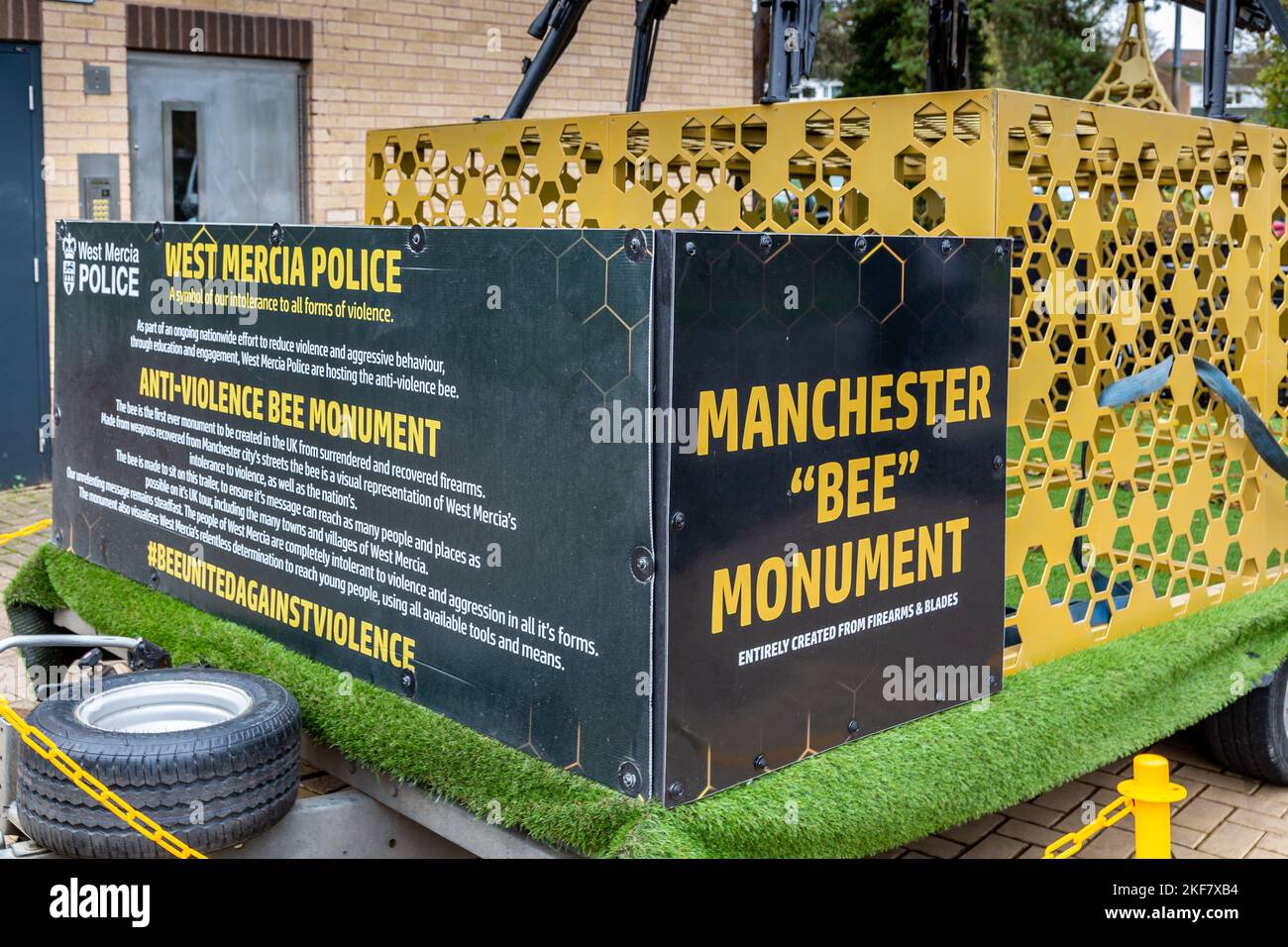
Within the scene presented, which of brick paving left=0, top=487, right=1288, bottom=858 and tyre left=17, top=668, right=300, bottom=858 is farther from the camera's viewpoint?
brick paving left=0, top=487, right=1288, bottom=858

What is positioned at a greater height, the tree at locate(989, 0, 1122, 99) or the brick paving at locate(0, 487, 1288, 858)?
the tree at locate(989, 0, 1122, 99)

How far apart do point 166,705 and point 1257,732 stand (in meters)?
3.08

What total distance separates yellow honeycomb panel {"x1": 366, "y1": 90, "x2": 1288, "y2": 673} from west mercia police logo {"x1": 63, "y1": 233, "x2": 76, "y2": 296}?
1618mm

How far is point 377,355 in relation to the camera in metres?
2.91

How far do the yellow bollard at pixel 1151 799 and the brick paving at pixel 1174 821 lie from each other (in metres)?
1.03

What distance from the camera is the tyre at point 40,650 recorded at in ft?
13.5

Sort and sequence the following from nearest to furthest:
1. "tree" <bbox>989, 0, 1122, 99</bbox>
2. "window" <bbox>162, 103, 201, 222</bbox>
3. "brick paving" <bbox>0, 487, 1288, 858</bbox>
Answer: "brick paving" <bbox>0, 487, 1288, 858</bbox> → "window" <bbox>162, 103, 201, 222</bbox> → "tree" <bbox>989, 0, 1122, 99</bbox>

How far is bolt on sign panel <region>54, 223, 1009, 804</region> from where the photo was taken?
2.41 metres

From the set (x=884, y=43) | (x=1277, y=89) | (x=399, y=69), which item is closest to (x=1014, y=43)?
(x=884, y=43)

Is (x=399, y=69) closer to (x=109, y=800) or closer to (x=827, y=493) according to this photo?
(x=827, y=493)

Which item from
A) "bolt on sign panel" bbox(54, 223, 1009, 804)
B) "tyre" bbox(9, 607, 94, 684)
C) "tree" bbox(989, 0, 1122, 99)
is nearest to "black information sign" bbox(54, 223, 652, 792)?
"bolt on sign panel" bbox(54, 223, 1009, 804)

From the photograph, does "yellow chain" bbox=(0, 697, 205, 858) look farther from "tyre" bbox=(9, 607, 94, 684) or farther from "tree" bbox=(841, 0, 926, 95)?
"tree" bbox=(841, 0, 926, 95)
